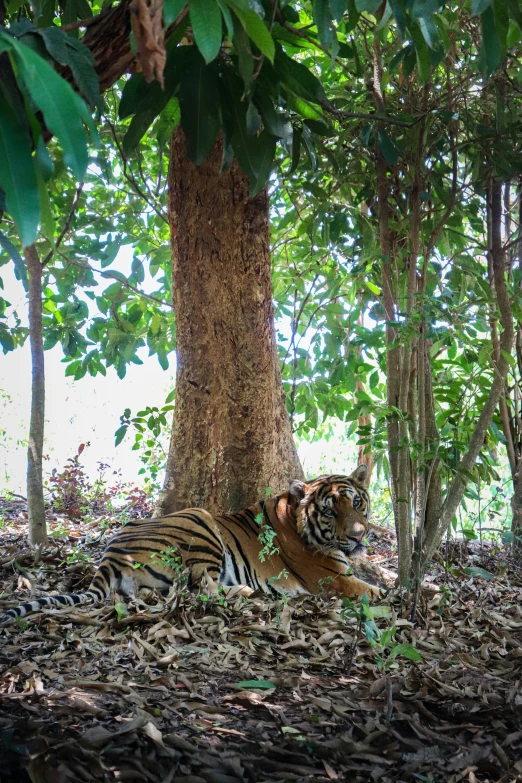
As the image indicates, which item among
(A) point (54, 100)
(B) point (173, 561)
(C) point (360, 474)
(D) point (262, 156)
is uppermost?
(D) point (262, 156)

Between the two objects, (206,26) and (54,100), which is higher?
(206,26)

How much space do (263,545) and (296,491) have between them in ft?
1.10

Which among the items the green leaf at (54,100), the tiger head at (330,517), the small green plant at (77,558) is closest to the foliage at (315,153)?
the green leaf at (54,100)

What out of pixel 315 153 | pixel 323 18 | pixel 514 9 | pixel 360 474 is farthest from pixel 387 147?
pixel 360 474

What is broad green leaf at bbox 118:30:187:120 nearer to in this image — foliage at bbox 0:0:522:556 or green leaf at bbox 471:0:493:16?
foliage at bbox 0:0:522:556

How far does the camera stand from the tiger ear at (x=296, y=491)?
12.8ft

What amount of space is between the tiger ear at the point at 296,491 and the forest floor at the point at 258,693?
0.71 meters

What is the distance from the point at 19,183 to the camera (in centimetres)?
126

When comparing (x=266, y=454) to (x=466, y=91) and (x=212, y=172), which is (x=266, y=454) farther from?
(x=466, y=91)

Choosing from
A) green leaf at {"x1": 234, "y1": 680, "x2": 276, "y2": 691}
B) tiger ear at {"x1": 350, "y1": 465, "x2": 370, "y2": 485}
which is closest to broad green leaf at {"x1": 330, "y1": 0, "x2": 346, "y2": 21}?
green leaf at {"x1": 234, "y1": 680, "x2": 276, "y2": 691}

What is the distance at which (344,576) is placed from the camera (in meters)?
3.81

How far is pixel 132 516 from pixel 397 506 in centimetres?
271

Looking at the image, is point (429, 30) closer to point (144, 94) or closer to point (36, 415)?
point (144, 94)

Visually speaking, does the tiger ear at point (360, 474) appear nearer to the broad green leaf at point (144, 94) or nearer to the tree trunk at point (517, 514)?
the tree trunk at point (517, 514)
